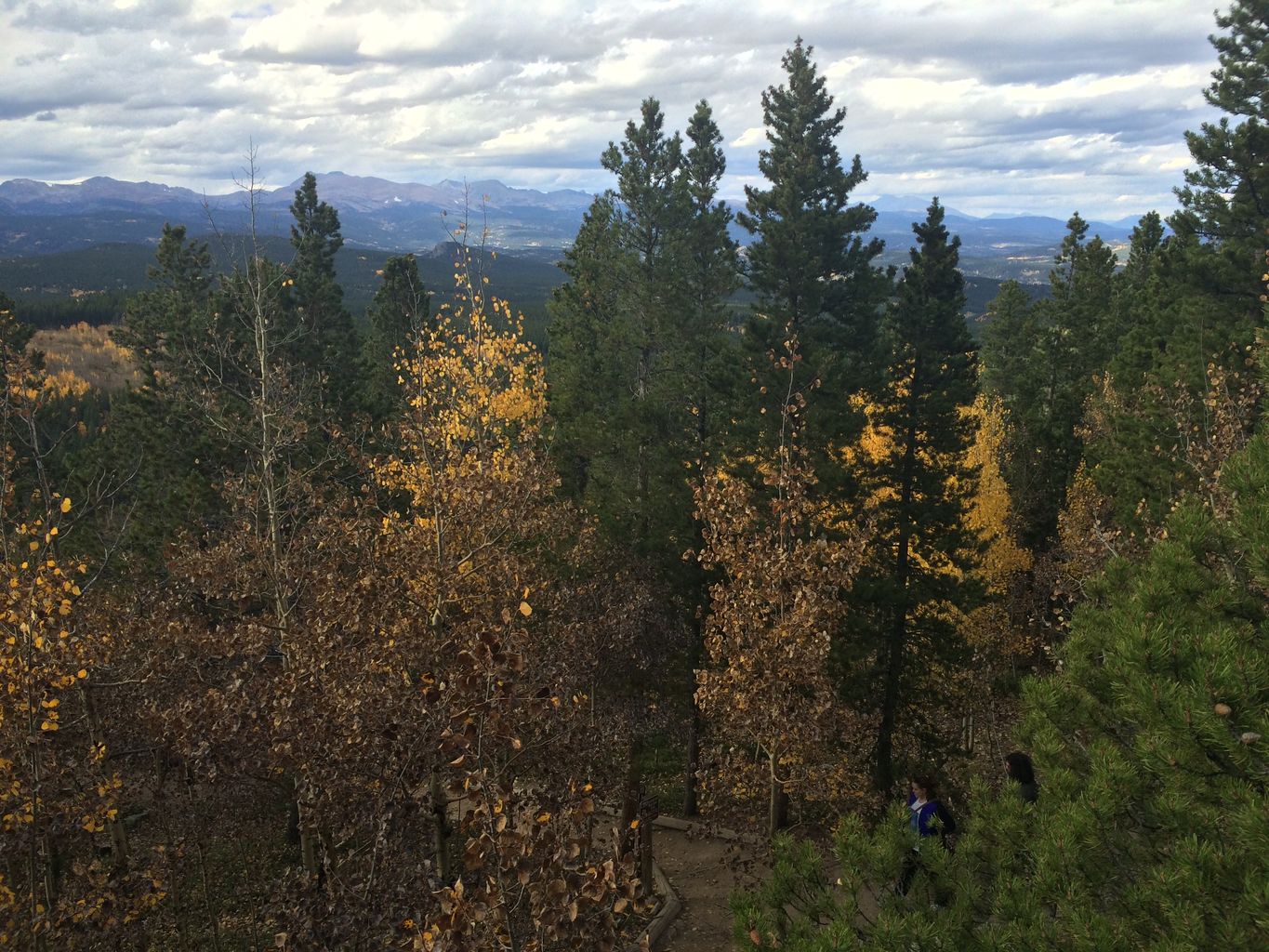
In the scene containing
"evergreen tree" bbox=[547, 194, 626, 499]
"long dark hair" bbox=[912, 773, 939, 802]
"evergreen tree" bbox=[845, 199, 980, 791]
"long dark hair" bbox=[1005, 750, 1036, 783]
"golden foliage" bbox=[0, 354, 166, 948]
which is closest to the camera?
"golden foliage" bbox=[0, 354, 166, 948]

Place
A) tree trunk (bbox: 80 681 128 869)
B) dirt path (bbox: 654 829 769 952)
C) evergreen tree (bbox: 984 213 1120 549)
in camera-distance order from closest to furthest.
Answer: tree trunk (bbox: 80 681 128 869) < dirt path (bbox: 654 829 769 952) < evergreen tree (bbox: 984 213 1120 549)

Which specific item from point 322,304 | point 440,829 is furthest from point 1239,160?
point 322,304

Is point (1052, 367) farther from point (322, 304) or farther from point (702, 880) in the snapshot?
point (322, 304)

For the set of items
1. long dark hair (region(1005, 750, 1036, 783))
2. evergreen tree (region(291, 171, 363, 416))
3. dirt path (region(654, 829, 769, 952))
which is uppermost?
evergreen tree (region(291, 171, 363, 416))

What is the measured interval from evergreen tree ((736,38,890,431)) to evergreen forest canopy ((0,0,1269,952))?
0.13 m

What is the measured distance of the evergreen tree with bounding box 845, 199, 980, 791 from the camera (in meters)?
21.9

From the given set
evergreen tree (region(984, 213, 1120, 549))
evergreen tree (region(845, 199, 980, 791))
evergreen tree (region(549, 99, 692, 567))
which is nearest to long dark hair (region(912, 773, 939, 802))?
evergreen tree (region(549, 99, 692, 567))

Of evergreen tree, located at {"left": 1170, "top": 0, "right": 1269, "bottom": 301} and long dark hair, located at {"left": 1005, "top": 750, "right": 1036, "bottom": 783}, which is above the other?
evergreen tree, located at {"left": 1170, "top": 0, "right": 1269, "bottom": 301}

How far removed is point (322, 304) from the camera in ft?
121

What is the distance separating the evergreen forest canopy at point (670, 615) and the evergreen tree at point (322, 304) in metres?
0.30

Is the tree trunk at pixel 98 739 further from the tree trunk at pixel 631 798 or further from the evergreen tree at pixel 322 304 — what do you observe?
the evergreen tree at pixel 322 304

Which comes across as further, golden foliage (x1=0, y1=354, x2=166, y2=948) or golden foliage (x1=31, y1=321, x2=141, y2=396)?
golden foliage (x1=31, y1=321, x2=141, y2=396)

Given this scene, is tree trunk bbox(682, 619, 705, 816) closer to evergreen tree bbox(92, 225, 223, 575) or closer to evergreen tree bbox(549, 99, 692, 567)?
evergreen tree bbox(549, 99, 692, 567)

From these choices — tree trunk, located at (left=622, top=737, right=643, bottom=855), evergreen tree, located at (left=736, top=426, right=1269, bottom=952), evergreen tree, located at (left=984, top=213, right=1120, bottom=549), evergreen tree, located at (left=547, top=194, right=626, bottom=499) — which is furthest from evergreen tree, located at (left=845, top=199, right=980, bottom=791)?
evergreen tree, located at (left=736, top=426, right=1269, bottom=952)
